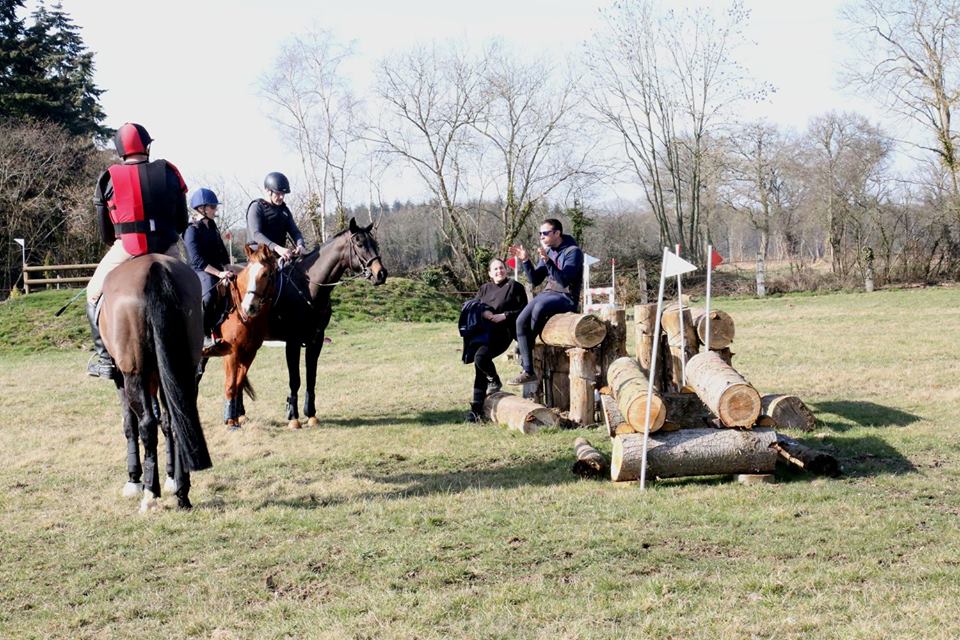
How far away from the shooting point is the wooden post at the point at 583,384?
8.57 meters

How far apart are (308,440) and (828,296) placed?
2360cm

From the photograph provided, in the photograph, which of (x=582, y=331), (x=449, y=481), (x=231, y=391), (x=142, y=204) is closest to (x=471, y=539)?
(x=449, y=481)

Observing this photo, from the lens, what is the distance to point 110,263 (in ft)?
20.6

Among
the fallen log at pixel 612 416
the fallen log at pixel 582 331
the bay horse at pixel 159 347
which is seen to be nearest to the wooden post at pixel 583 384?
the fallen log at pixel 582 331

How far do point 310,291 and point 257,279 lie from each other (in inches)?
38.6

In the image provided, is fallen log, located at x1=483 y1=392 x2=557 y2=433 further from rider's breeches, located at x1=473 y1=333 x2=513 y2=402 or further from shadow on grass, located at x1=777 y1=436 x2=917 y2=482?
shadow on grass, located at x1=777 y1=436 x2=917 y2=482

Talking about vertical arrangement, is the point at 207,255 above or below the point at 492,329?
above

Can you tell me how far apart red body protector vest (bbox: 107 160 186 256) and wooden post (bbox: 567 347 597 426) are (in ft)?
13.8

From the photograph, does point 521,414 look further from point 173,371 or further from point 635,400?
point 173,371

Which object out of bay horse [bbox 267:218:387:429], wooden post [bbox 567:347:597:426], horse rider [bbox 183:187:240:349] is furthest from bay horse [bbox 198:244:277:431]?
wooden post [bbox 567:347:597:426]

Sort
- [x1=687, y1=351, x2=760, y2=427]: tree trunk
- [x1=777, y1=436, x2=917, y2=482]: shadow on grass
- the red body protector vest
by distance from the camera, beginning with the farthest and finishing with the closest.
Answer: [x1=687, y1=351, x2=760, y2=427]: tree trunk
[x1=777, y1=436, x2=917, y2=482]: shadow on grass
the red body protector vest

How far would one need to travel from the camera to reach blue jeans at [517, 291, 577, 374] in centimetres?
901

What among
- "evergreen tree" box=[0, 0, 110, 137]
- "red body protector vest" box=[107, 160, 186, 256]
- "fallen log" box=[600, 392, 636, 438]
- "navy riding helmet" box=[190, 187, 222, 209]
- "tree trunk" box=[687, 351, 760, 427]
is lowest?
"fallen log" box=[600, 392, 636, 438]

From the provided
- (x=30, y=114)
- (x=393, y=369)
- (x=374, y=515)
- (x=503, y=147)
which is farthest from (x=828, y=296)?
(x=30, y=114)
